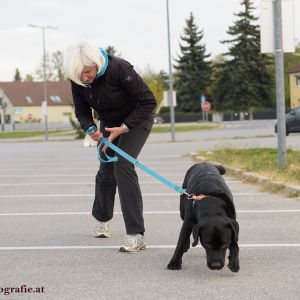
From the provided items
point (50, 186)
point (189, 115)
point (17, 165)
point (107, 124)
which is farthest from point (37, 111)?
point (107, 124)

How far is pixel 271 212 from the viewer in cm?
821

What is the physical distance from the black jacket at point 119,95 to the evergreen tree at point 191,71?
79862 millimetres

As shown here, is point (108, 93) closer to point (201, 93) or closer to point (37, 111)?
point (201, 93)

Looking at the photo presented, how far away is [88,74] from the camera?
5.51 metres

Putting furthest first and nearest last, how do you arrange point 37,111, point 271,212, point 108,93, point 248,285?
point 37,111 < point 271,212 < point 108,93 < point 248,285

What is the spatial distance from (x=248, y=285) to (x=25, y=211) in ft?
15.8

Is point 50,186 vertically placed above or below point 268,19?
below

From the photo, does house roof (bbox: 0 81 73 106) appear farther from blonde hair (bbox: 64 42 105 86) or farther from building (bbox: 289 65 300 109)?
blonde hair (bbox: 64 42 105 86)

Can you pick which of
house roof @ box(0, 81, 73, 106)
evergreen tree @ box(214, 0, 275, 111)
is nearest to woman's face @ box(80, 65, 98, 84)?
evergreen tree @ box(214, 0, 275, 111)

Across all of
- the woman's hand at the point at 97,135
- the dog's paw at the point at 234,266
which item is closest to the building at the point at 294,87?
the woman's hand at the point at 97,135

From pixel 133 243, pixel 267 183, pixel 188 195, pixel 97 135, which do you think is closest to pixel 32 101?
pixel 267 183

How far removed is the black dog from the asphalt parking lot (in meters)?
0.18

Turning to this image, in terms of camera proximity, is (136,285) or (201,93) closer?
(136,285)

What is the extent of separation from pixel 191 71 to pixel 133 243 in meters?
81.5
